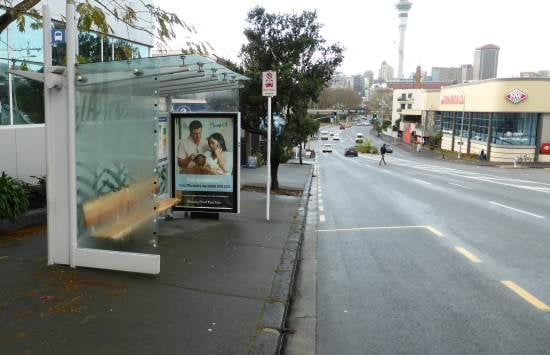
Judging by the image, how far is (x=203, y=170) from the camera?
10344 millimetres

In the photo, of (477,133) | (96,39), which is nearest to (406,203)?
(96,39)

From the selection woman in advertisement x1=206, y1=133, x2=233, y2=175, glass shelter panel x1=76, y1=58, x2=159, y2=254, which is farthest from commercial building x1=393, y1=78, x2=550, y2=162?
glass shelter panel x1=76, y1=58, x2=159, y2=254

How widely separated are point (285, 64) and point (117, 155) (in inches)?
416

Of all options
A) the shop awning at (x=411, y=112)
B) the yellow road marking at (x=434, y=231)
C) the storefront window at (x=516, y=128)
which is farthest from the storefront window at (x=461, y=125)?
the yellow road marking at (x=434, y=231)

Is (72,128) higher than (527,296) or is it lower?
higher

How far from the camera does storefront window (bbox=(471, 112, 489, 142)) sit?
2221 inches

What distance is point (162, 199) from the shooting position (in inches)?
386

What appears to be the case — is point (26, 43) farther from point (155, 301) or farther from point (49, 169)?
point (155, 301)

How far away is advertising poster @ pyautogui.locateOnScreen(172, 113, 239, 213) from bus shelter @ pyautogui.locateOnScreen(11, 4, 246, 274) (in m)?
3.79

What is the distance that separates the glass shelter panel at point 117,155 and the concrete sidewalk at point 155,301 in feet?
1.73

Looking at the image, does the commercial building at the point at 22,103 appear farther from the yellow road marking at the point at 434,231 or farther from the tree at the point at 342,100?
the tree at the point at 342,100

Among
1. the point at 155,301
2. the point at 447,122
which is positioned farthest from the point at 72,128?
the point at 447,122

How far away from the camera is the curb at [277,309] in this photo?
4551 millimetres

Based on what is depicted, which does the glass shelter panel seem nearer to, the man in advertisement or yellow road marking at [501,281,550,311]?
the man in advertisement
